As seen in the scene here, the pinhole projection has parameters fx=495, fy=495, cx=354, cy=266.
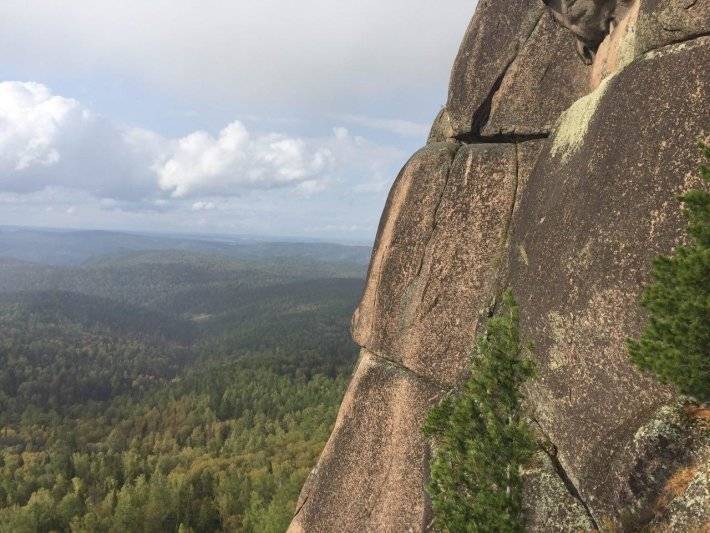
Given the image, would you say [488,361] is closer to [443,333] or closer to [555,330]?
[555,330]

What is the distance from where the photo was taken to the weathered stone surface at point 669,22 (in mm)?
10938

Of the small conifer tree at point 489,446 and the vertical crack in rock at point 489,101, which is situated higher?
the vertical crack in rock at point 489,101

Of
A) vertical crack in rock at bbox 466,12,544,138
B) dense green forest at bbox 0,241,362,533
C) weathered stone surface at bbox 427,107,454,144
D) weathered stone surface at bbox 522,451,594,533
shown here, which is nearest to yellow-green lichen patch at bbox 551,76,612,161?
vertical crack in rock at bbox 466,12,544,138

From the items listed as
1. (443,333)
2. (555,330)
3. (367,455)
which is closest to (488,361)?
(555,330)

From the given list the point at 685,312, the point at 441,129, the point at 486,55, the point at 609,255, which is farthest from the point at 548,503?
the point at 486,55

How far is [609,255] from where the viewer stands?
11.3 metres

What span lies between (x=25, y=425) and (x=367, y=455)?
169108 mm

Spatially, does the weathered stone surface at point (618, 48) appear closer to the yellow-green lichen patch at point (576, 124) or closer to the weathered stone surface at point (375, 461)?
the yellow-green lichen patch at point (576, 124)

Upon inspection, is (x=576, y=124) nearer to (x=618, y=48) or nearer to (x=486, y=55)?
(x=618, y=48)

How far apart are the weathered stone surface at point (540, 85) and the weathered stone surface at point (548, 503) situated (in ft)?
36.8

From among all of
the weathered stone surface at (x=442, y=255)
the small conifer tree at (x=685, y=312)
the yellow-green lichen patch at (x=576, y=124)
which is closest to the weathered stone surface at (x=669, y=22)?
the yellow-green lichen patch at (x=576, y=124)

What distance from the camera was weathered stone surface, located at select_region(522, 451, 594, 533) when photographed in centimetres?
1084

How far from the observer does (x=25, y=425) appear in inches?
5861

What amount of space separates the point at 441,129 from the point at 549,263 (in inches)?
375
